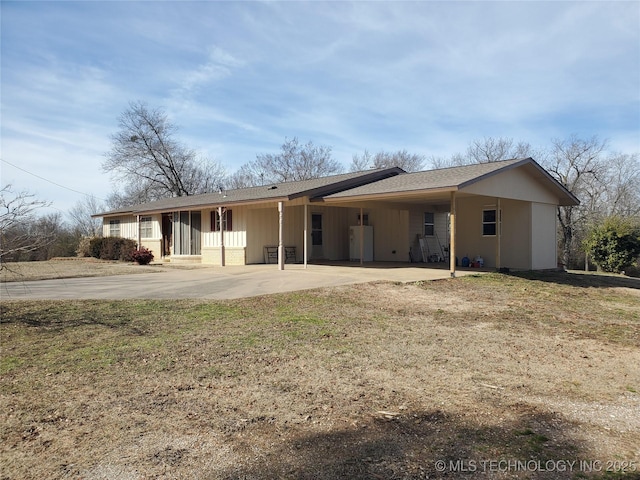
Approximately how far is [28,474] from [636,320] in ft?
32.2

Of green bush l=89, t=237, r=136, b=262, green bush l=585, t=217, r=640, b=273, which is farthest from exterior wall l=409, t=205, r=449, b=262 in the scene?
green bush l=89, t=237, r=136, b=262

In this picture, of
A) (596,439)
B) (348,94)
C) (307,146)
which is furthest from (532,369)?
(307,146)

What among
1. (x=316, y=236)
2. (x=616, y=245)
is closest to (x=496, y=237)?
(x=316, y=236)

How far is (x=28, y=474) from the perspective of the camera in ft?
9.77

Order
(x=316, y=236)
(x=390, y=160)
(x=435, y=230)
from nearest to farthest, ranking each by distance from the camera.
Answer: (x=316, y=236), (x=435, y=230), (x=390, y=160)

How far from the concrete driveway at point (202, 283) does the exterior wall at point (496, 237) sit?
3668 millimetres

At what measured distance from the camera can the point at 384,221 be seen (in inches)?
787

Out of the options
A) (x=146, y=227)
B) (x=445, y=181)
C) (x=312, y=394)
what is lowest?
(x=312, y=394)

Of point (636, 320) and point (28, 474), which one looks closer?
point (28, 474)

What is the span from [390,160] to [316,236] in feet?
88.2

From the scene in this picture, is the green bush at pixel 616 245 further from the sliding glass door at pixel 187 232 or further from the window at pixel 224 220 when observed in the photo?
the sliding glass door at pixel 187 232

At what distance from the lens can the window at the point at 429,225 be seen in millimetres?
19859

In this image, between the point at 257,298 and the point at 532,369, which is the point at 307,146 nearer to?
the point at 257,298

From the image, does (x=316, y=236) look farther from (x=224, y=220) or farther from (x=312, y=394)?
(x=312, y=394)
